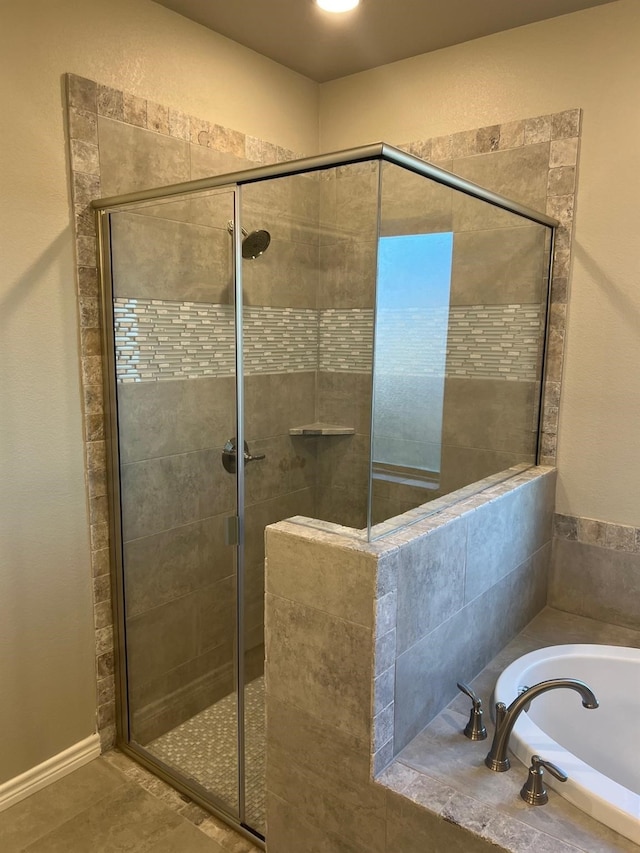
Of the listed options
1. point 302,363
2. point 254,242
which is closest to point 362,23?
point 254,242

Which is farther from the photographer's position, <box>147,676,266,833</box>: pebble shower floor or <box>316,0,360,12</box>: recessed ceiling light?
<box>316,0,360,12</box>: recessed ceiling light

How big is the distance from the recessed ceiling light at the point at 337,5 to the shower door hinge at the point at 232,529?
1669 millimetres

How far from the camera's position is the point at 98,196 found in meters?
1.97

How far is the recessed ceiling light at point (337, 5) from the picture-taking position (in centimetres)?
204

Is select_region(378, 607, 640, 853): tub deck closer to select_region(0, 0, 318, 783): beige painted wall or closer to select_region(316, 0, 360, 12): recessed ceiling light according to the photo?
select_region(0, 0, 318, 783): beige painted wall

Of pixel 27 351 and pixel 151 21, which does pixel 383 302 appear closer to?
pixel 27 351

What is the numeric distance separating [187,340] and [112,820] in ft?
4.88

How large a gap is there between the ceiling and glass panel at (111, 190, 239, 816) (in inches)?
32.0

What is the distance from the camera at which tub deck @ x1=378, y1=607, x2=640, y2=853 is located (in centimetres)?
130

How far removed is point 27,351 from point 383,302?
1.05 metres

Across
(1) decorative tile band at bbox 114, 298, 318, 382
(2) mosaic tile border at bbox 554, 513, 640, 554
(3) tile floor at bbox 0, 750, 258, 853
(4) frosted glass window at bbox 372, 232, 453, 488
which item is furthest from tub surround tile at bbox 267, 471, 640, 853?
(2) mosaic tile border at bbox 554, 513, 640, 554

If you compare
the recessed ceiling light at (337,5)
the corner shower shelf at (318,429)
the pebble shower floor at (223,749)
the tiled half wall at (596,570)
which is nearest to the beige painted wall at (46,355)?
the pebble shower floor at (223,749)

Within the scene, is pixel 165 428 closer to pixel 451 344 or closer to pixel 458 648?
pixel 451 344

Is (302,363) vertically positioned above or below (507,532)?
above
